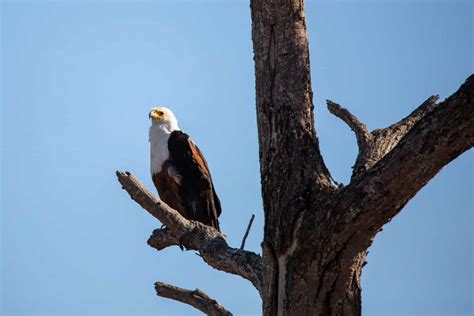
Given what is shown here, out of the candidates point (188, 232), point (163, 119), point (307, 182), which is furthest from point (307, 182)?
point (163, 119)

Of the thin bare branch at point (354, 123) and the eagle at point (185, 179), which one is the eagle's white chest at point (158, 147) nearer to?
the eagle at point (185, 179)

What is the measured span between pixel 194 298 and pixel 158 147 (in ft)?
10.2

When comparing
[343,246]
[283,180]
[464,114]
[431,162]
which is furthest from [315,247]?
[464,114]

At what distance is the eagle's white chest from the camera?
790 cm

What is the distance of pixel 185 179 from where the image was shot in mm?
7824

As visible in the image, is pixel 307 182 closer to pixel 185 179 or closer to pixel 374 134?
pixel 374 134

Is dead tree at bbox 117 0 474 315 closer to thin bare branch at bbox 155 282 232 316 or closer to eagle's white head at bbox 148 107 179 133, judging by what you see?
thin bare branch at bbox 155 282 232 316

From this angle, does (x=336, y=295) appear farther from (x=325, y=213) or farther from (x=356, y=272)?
(x=325, y=213)

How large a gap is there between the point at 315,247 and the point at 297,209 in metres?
0.23

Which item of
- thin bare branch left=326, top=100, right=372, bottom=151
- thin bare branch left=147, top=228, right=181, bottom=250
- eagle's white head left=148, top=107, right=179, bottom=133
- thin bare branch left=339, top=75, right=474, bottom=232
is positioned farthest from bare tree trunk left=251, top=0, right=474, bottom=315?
eagle's white head left=148, top=107, right=179, bottom=133

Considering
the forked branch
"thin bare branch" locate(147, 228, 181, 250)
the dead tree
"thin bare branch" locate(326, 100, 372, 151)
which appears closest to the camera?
the dead tree

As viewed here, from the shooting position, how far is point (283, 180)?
4180 millimetres

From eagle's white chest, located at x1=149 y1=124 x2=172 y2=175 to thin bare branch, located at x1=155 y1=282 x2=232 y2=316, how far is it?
272cm

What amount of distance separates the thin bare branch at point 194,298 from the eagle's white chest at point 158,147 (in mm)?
2716
